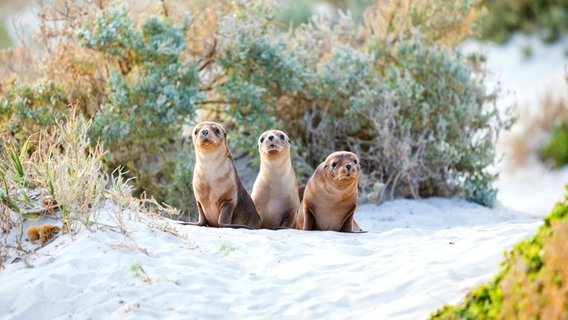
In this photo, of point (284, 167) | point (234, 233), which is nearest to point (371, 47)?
point (284, 167)

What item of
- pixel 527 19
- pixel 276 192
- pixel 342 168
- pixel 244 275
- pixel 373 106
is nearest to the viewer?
pixel 244 275

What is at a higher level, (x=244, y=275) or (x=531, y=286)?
(x=531, y=286)

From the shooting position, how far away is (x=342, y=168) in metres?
7.09

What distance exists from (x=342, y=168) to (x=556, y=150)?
10637mm

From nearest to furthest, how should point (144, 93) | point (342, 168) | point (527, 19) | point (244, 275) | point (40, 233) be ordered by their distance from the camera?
point (244, 275) → point (40, 233) → point (342, 168) → point (144, 93) → point (527, 19)

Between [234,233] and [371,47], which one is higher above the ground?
[371,47]

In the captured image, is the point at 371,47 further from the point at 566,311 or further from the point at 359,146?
the point at 566,311

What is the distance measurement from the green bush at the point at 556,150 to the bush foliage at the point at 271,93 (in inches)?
222

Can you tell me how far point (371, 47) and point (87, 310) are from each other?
754 centimetres

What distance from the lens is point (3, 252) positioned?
227 inches

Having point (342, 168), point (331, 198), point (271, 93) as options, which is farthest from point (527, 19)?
point (342, 168)

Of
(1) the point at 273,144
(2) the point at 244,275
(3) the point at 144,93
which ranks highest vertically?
(3) the point at 144,93

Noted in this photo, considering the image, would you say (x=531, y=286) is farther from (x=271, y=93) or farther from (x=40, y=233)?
(x=271, y=93)

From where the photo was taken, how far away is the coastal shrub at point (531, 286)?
11.3 feet
